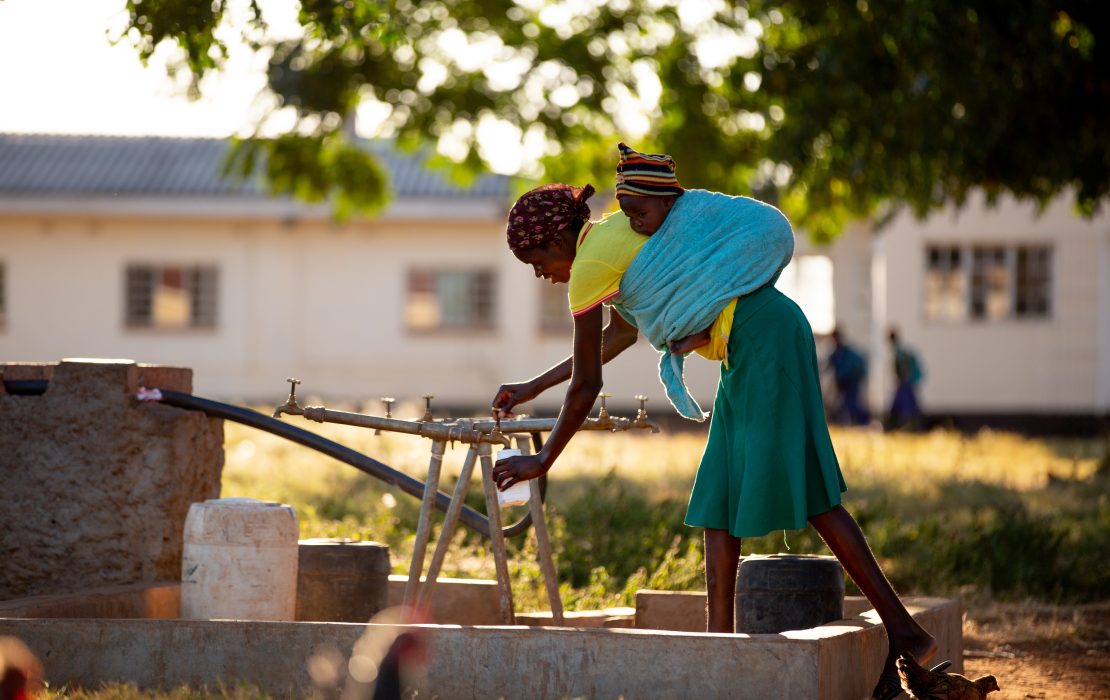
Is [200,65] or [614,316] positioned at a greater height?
[200,65]

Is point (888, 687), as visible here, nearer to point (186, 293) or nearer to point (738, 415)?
point (738, 415)

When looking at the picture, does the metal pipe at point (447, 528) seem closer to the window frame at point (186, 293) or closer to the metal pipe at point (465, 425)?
the metal pipe at point (465, 425)

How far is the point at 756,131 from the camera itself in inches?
685

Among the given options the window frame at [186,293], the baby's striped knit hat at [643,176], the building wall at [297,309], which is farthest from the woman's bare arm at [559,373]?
the window frame at [186,293]

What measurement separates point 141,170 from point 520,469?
27502mm

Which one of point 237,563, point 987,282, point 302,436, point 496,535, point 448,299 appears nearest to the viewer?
point 496,535

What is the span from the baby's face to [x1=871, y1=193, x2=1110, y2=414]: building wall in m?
21.2

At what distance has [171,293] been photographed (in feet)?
99.2

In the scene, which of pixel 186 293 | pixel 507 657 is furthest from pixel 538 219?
pixel 186 293

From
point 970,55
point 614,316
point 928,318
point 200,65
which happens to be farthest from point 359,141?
point 614,316

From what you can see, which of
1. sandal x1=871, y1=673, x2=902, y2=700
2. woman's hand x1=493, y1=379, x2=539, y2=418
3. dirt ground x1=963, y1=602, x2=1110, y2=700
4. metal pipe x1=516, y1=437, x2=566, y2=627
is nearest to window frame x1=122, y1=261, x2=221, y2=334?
dirt ground x1=963, y1=602, x2=1110, y2=700

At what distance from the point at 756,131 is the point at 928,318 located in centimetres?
957

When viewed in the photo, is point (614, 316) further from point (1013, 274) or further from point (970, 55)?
point (1013, 274)

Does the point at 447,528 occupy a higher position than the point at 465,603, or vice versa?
the point at 447,528
